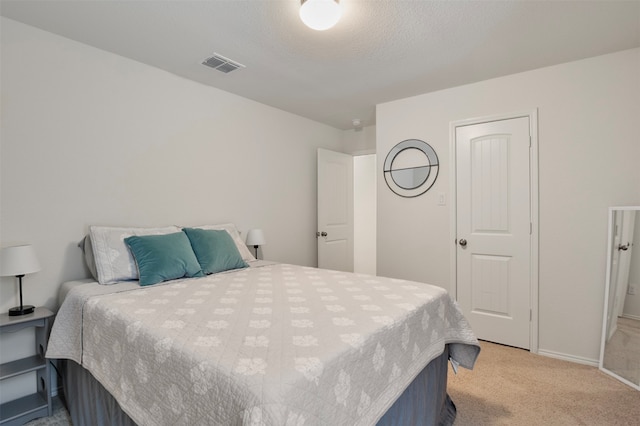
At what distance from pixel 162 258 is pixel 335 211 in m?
2.59

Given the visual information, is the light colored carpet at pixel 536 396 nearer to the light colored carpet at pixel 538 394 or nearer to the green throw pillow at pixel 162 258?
the light colored carpet at pixel 538 394

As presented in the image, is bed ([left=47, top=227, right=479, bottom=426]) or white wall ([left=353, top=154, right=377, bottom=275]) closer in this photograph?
bed ([left=47, top=227, right=479, bottom=426])

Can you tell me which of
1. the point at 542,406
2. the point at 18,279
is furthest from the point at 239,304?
the point at 542,406

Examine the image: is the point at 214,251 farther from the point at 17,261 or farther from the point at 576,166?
the point at 576,166

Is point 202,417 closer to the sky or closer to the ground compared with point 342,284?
closer to the ground

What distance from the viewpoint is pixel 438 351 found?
66.6 inches

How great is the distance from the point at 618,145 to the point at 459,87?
1327 millimetres

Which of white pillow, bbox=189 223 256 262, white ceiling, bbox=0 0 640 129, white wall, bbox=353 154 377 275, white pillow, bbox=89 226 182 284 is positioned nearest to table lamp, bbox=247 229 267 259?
white pillow, bbox=189 223 256 262

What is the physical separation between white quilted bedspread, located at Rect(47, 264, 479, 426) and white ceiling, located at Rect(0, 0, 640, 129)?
5.42 feet

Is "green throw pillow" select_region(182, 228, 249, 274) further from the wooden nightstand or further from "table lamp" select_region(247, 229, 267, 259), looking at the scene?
the wooden nightstand

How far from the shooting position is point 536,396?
2088 mm

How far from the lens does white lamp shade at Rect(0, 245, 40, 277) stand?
1.79 m

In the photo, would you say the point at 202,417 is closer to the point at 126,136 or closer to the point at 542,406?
the point at 542,406

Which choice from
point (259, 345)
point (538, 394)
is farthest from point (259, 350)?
point (538, 394)
